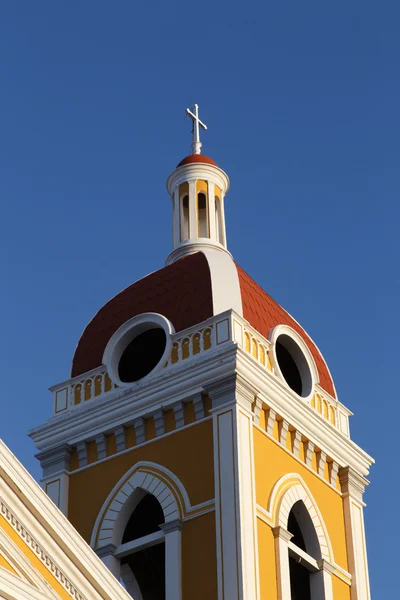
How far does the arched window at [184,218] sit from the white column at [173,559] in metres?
6.59

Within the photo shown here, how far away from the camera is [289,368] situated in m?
27.5

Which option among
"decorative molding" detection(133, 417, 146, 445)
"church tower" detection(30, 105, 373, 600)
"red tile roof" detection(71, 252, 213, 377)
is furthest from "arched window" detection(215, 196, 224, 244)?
"decorative molding" detection(133, 417, 146, 445)

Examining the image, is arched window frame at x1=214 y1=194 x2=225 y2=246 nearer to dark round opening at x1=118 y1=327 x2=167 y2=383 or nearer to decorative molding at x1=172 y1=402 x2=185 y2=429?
dark round opening at x1=118 y1=327 x2=167 y2=383

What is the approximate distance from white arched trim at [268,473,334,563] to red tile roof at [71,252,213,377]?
2889 mm

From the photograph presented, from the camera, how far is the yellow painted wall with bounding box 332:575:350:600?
25.4 meters

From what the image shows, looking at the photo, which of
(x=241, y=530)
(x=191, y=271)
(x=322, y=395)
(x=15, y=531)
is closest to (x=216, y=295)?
(x=191, y=271)

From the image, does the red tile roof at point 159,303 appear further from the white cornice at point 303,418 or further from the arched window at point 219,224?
the arched window at point 219,224

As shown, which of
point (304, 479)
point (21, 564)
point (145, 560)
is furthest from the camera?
point (145, 560)

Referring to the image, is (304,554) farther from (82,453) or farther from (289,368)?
(82,453)

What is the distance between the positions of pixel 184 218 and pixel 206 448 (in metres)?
6.26

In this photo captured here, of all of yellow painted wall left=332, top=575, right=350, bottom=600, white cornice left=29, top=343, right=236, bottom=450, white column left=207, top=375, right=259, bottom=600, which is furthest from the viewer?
yellow painted wall left=332, top=575, right=350, bottom=600

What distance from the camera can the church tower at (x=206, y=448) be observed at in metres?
24.0

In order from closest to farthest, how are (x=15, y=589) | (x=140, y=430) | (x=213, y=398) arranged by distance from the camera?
(x=15, y=589)
(x=213, y=398)
(x=140, y=430)

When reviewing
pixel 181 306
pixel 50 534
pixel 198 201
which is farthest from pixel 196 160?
pixel 50 534
